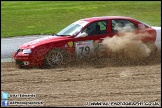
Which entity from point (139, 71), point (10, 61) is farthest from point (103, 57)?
point (10, 61)

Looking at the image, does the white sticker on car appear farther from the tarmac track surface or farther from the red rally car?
the tarmac track surface

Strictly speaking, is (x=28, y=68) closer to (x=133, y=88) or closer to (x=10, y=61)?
(x=10, y=61)

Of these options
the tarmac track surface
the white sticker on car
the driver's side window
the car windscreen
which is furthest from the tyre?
the driver's side window

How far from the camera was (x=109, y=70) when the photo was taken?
11.4m

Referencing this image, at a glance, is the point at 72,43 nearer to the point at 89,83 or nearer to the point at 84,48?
the point at 84,48

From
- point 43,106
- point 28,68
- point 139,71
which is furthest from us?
point 28,68

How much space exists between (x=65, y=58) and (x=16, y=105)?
A: 459cm

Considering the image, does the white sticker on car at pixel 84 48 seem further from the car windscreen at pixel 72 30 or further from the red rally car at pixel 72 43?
the car windscreen at pixel 72 30

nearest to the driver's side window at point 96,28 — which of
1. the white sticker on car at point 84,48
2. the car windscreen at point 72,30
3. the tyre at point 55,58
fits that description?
the car windscreen at point 72,30

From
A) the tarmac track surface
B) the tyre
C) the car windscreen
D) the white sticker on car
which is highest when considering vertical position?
the car windscreen

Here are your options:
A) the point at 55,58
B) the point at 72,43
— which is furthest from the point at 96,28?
the point at 55,58

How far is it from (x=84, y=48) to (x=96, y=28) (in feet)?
2.71

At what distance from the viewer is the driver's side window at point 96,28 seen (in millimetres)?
12703

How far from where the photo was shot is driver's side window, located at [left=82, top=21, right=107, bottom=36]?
12703mm
